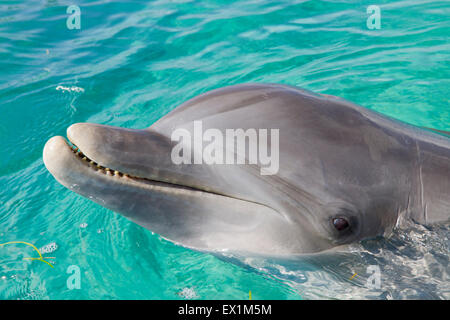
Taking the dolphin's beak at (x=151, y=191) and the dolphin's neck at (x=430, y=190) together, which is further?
the dolphin's neck at (x=430, y=190)

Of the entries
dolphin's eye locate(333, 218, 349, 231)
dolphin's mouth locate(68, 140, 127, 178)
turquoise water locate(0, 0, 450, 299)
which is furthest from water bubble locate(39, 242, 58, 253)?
dolphin's eye locate(333, 218, 349, 231)

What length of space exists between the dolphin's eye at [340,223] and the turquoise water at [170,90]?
388 millimetres

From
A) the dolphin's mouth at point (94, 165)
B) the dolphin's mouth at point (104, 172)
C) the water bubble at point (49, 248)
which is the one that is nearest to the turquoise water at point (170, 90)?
the water bubble at point (49, 248)

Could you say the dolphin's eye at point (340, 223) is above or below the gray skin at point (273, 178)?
below

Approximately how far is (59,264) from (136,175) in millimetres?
2530

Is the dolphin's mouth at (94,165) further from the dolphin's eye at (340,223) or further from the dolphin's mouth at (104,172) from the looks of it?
the dolphin's eye at (340,223)

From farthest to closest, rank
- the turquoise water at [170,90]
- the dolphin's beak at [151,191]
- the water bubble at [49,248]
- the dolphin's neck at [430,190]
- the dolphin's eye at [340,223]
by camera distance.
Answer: the water bubble at [49,248], the turquoise water at [170,90], the dolphin's neck at [430,190], the dolphin's eye at [340,223], the dolphin's beak at [151,191]

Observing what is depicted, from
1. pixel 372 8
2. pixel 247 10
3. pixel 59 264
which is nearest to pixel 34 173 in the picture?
pixel 59 264

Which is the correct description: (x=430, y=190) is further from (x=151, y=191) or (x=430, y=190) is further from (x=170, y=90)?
(x=170, y=90)

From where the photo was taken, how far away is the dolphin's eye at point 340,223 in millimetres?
3302

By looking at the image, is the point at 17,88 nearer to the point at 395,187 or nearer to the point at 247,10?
the point at 247,10

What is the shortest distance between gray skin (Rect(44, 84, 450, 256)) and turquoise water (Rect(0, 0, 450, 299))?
393 millimetres

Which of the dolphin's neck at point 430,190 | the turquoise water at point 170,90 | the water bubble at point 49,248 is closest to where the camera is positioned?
the dolphin's neck at point 430,190

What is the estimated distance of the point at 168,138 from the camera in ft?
10.9
